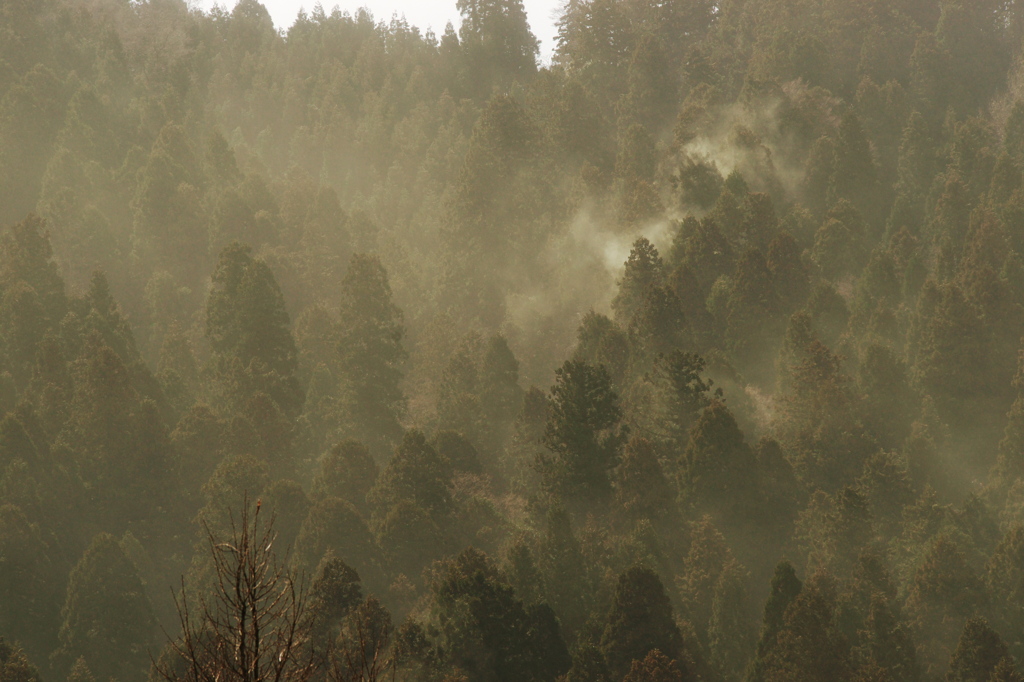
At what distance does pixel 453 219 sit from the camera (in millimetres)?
77562

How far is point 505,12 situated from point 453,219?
116 feet

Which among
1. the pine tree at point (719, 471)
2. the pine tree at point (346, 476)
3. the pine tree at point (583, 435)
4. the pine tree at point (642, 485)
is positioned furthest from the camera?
the pine tree at point (346, 476)

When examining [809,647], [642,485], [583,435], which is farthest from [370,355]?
[809,647]

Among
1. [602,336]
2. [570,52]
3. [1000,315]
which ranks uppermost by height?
[570,52]

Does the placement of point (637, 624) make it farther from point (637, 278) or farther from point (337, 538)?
point (637, 278)

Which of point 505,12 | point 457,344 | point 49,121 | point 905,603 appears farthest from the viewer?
point 505,12

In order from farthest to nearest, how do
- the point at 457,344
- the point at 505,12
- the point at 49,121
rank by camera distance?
the point at 505,12 < the point at 49,121 < the point at 457,344

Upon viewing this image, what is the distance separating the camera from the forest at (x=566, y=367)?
1586 inches

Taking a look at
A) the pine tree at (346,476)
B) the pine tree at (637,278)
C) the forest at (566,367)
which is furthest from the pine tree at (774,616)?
the pine tree at (637,278)

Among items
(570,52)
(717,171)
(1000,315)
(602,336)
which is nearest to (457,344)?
(602,336)

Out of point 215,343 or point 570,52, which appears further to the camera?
point 570,52

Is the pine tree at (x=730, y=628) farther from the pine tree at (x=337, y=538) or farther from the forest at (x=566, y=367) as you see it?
the pine tree at (x=337, y=538)

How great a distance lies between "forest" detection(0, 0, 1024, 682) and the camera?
40281 millimetres

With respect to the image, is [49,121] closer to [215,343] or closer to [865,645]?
[215,343]
